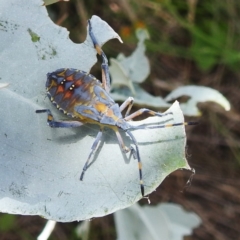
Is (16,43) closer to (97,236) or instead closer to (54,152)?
(54,152)

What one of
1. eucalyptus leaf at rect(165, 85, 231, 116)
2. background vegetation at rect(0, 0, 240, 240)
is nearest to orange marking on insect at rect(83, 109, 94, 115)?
eucalyptus leaf at rect(165, 85, 231, 116)

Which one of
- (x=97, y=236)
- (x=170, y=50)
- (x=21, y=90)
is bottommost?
(x=97, y=236)

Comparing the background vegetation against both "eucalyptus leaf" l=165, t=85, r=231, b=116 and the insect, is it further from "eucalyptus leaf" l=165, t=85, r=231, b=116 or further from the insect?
the insect

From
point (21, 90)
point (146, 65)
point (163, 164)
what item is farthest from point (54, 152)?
point (146, 65)

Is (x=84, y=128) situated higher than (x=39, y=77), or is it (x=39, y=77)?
(x=39, y=77)

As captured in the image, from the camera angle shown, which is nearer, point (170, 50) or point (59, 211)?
point (59, 211)

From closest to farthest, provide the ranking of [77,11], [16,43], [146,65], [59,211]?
1. [59,211]
2. [16,43]
3. [146,65]
4. [77,11]

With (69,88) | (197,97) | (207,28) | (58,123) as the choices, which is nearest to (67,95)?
(69,88)
